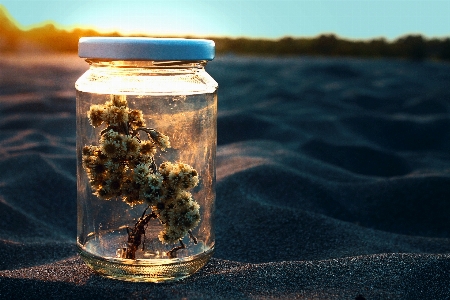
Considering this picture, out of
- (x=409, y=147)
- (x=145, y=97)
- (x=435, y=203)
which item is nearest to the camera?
(x=145, y=97)

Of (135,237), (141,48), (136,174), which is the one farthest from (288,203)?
(141,48)

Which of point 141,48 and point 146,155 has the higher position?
point 141,48

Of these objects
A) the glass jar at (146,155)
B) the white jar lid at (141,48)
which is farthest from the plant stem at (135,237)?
the white jar lid at (141,48)

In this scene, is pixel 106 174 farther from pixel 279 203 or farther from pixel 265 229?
pixel 279 203

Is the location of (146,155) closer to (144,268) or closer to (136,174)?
(136,174)

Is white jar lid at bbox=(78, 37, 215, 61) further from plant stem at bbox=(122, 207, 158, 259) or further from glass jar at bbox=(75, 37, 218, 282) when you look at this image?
plant stem at bbox=(122, 207, 158, 259)

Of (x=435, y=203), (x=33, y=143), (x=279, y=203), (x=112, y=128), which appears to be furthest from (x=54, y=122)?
(x=112, y=128)

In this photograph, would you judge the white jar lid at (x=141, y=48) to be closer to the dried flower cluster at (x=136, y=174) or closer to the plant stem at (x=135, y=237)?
the dried flower cluster at (x=136, y=174)
